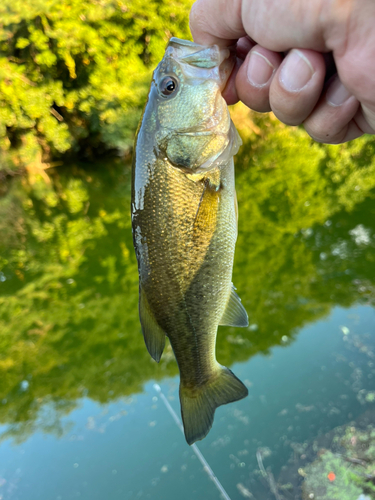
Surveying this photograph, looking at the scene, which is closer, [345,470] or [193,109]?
[193,109]

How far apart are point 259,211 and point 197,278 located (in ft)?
18.6

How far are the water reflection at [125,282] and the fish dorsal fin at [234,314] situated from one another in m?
2.59

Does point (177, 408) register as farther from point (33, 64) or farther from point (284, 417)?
point (33, 64)

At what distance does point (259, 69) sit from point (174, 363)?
3587 mm

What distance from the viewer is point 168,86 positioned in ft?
4.67

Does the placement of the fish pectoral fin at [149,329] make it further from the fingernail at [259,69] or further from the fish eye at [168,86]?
the fingernail at [259,69]

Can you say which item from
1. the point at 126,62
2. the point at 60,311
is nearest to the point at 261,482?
the point at 60,311

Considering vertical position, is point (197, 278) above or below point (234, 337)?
above

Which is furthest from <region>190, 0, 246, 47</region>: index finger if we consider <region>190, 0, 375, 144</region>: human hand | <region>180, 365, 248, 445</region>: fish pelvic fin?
<region>180, 365, 248, 445</region>: fish pelvic fin

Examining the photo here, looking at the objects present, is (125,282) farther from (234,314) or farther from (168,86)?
(168,86)

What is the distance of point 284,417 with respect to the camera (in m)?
3.22

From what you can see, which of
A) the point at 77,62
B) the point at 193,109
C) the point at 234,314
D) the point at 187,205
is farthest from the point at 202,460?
the point at 77,62

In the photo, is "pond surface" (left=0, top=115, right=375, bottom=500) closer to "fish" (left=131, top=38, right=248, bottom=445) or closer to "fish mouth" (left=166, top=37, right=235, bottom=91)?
"fish" (left=131, top=38, right=248, bottom=445)

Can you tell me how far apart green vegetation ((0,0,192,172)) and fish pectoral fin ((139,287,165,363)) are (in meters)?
13.6
